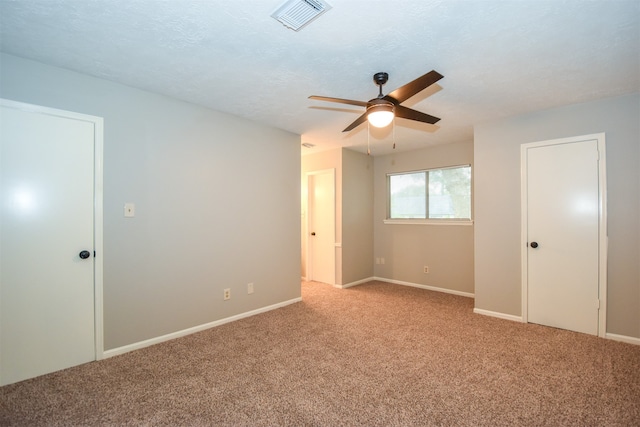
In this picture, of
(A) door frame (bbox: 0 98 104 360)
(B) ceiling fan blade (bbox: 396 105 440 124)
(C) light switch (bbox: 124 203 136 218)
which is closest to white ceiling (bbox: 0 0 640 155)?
(B) ceiling fan blade (bbox: 396 105 440 124)

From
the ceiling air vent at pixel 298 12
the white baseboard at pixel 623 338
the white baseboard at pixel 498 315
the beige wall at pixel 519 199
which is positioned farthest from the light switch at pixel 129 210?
the white baseboard at pixel 623 338

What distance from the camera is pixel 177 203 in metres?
3.12

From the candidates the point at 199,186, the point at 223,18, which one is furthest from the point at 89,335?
the point at 223,18

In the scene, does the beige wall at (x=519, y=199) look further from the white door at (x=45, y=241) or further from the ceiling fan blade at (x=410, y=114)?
the white door at (x=45, y=241)

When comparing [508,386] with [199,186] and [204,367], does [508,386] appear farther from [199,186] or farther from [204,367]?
[199,186]

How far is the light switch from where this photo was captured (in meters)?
2.77

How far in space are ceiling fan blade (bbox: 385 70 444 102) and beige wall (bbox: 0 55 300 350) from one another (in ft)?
7.00

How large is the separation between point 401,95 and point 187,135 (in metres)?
2.23

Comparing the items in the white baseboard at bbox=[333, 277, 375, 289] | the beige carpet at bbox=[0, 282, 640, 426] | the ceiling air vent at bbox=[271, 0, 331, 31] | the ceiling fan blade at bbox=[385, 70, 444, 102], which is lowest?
the beige carpet at bbox=[0, 282, 640, 426]

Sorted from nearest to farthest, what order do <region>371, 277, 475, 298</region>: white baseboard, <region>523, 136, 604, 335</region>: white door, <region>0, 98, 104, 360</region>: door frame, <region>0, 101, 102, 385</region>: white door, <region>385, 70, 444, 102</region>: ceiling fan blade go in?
<region>385, 70, 444, 102</region>: ceiling fan blade < <region>0, 101, 102, 385</region>: white door < <region>0, 98, 104, 360</region>: door frame < <region>523, 136, 604, 335</region>: white door < <region>371, 277, 475, 298</region>: white baseboard

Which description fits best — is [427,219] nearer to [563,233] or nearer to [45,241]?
[563,233]

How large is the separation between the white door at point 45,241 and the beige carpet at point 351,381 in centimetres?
24

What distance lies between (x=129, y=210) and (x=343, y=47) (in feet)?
7.70

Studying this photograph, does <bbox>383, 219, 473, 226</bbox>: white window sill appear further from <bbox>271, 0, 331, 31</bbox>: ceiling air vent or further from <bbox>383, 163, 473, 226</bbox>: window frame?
<bbox>271, 0, 331, 31</bbox>: ceiling air vent
